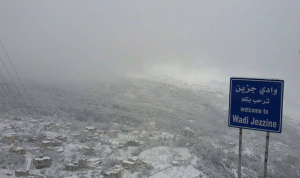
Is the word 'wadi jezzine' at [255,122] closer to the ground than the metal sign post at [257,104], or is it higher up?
closer to the ground

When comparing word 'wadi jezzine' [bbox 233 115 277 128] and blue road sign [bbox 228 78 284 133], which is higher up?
blue road sign [bbox 228 78 284 133]

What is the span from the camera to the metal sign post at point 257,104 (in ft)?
13.3

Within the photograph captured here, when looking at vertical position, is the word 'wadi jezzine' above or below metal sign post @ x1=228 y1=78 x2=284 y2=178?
below

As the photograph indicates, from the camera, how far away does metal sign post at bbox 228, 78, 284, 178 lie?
4.04 metres

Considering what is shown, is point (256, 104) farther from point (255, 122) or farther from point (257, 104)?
point (255, 122)

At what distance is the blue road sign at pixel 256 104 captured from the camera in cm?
404

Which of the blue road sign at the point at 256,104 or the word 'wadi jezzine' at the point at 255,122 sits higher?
the blue road sign at the point at 256,104

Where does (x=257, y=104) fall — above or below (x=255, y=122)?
above

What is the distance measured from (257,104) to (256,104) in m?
0.02

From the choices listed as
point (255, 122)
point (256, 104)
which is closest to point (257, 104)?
point (256, 104)

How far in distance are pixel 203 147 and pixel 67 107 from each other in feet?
93.1

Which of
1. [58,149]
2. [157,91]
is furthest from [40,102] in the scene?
[157,91]

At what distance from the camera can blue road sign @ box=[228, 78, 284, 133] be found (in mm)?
4043

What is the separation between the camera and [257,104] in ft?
13.9
